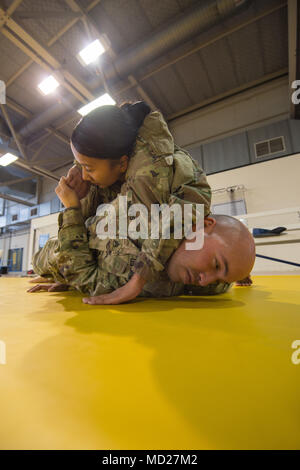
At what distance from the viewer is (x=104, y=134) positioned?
1024 millimetres

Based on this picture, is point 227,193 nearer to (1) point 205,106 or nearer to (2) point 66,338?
(1) point 205,106

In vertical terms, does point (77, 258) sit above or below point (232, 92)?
below

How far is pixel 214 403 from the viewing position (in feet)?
0.90

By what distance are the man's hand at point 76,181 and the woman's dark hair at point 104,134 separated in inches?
10.0

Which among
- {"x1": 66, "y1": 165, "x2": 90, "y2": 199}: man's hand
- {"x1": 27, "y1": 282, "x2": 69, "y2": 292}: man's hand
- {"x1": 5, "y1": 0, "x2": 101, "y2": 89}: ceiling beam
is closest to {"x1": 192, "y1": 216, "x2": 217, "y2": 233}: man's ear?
{"x1": 66, "y1": 165, "x2": 90, "y2": 199}: man's hand

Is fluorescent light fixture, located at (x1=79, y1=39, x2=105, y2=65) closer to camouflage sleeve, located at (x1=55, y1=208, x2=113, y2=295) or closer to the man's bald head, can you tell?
camouflage sleeve, located at (x1=55, y1=208, x2=113, y2=295)

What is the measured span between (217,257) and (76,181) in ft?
3.02

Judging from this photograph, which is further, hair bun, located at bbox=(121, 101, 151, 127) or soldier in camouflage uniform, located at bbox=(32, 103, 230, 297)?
hair bun, located at bbox=(121, 101, 151, 127)

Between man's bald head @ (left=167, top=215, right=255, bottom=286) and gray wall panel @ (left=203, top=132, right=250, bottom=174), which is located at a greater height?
gray wall panel @ (left=203, top=132, right=250, bottom=174)

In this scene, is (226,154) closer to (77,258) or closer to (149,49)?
(149,49)

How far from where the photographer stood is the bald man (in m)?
0.89

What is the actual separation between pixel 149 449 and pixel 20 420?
0.48 feet

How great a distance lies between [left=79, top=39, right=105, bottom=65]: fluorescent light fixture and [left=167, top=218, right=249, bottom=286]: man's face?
13.1 ft

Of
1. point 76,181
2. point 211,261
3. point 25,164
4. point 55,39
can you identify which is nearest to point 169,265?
point 211,261
